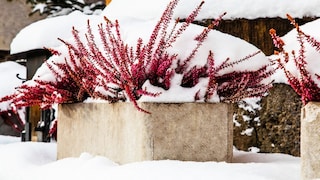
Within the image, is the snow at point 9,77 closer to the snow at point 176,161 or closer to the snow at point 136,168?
the snow at point 176,161

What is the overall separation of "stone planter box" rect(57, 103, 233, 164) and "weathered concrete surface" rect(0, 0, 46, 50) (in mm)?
11791

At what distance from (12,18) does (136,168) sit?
1255cm

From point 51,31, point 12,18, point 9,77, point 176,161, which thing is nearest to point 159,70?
point 176,161

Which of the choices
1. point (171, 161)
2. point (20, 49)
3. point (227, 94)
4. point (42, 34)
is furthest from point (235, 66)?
point (20, 49)

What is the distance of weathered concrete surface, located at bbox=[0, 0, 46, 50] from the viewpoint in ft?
45.7

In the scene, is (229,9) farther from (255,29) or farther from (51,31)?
(51,31)

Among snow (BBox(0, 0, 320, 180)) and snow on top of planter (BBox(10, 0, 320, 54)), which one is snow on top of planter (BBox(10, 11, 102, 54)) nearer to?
snow (BBox(0, 0, 320, 180))

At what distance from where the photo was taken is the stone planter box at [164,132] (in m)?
2.36

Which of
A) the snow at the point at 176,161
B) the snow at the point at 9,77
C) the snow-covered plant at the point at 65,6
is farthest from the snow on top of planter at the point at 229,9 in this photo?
the snow-covered plant at the point at 65,6

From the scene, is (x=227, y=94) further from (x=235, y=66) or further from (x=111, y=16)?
(x=111, y=16)

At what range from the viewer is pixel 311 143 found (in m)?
1.80

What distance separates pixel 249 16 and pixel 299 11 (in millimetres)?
322

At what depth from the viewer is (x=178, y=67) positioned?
2.43 meters

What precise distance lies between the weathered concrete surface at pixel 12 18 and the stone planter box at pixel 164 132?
11.8 meters
